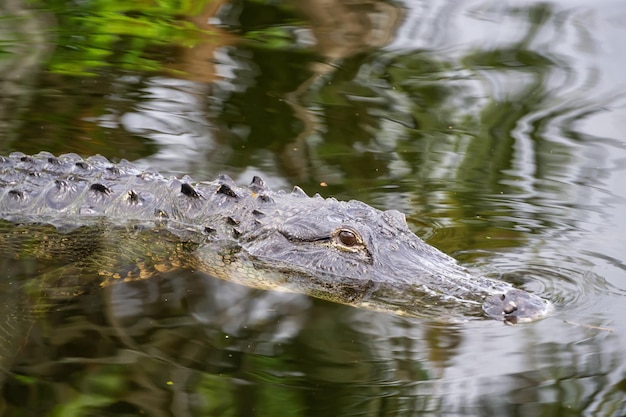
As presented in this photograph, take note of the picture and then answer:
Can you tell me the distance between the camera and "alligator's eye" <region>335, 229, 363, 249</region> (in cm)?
474

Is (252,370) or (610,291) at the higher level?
(610,291)

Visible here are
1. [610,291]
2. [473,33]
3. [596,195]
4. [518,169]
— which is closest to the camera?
[610,291]

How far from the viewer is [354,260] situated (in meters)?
4.77

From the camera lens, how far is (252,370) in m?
4.02

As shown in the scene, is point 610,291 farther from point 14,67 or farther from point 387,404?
point 14,67

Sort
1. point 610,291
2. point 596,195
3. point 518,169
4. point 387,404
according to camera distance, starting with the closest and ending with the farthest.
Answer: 1. point 387,404
2. point 610,291
3. point 596,195
4. point 518,169

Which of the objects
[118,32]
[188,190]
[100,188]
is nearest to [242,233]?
[188,190]

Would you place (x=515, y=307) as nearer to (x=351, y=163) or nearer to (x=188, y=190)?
(x=188, y=190)

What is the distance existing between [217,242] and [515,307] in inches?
70.1

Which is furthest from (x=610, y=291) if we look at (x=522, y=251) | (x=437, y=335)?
(x=437, y=335)

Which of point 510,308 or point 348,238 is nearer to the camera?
point 510,308

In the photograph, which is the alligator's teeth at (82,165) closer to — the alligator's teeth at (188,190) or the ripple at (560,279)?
the alligator's teeth at (188,190)

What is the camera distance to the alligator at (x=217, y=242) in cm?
460

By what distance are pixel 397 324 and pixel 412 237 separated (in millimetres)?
641
